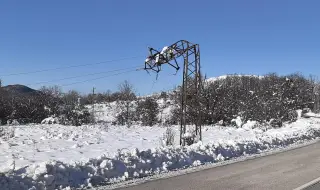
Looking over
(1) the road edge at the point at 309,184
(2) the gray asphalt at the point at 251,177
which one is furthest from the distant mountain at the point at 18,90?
(1) the road edge at the point at 309,184

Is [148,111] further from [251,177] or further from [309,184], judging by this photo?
[309,184]

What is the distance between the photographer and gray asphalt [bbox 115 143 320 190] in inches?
349

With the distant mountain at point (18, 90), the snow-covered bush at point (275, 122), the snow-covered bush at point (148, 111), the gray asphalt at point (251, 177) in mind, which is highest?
the distant mountain at point (18, 90)

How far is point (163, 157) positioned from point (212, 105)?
3282cm

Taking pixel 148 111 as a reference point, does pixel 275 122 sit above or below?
below

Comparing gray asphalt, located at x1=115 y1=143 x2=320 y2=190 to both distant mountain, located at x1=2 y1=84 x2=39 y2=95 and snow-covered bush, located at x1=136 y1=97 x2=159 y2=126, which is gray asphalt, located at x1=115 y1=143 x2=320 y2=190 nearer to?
snow-covered bush, located at x1=136 y1=97 x2=159 y2=126

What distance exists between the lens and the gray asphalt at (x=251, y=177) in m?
8.87

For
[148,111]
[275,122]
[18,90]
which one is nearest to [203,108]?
[275,122]

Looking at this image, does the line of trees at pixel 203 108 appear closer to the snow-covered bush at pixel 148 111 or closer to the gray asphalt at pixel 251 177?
the snow-covered bush at pixel 148 111

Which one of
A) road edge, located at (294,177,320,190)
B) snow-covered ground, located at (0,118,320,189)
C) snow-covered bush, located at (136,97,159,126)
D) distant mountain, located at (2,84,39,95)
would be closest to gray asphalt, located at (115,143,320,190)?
road edge, located at (294,177,320,190)

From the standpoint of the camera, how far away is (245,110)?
41.9 m

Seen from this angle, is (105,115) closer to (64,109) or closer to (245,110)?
(64,109)

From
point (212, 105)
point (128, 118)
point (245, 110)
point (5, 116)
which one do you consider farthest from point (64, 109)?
point (245, 110)

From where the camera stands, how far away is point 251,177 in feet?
33.3
